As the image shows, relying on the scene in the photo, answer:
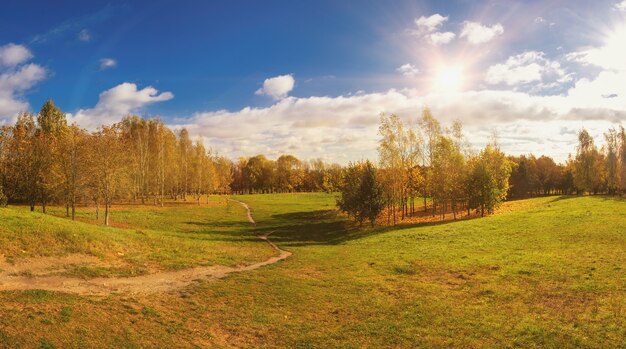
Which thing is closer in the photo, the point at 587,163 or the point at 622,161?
the point at 622,161

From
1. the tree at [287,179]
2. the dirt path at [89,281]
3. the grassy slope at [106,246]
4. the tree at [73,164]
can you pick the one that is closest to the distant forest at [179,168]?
the tree at [73,164]

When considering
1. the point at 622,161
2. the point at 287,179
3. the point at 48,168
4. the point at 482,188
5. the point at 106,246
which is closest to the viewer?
the point at 106,246

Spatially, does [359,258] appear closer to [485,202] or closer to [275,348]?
[275,348]

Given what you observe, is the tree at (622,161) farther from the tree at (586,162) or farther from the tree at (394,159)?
the tree at (394,159)

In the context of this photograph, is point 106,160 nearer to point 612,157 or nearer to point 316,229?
point 316,229

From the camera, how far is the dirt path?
61.5 ft

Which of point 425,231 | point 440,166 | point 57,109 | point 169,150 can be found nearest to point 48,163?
point 169,150

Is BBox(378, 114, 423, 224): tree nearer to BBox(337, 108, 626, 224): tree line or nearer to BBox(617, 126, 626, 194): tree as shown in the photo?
BBox(337, 108, 626, 224): tree line

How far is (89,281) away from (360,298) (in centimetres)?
1603

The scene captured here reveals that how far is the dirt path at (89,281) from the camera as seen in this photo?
18737mm

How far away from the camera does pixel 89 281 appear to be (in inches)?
827

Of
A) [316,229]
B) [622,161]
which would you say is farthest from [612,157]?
[316,229]

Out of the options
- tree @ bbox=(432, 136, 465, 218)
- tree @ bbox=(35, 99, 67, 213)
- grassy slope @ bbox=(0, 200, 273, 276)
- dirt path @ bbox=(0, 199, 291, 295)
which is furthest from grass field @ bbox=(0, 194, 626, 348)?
tree @ bbox=(35, 99, 67, 213)

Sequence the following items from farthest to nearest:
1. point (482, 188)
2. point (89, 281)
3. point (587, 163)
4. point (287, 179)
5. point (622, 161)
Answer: point (287, 179), point (587, 163), point (622, 161), point (482, 188), point (89, 281)
